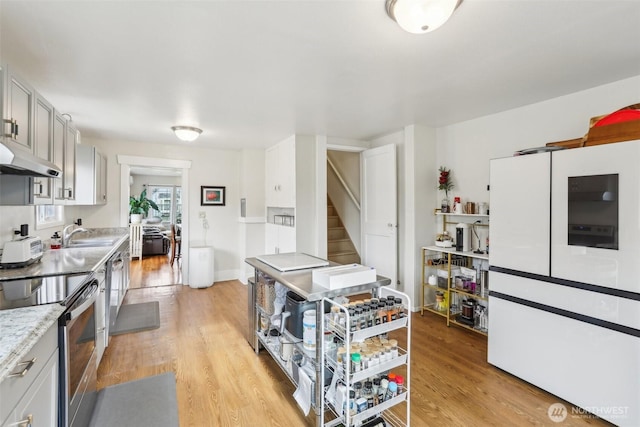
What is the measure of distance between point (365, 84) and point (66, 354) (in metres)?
2.59

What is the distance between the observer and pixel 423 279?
360cm

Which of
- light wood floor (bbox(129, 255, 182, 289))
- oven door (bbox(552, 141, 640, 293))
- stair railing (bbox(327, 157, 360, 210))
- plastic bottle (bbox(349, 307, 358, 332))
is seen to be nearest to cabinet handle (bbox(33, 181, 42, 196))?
plastic bottle (bbox(349, 307, 358, 332))

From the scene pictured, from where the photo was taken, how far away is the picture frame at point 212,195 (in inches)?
201

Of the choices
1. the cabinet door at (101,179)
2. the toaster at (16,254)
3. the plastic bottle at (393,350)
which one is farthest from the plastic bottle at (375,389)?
the cabinet door at (101,179)

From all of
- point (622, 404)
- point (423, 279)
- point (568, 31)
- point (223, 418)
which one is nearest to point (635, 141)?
point (568, 31)

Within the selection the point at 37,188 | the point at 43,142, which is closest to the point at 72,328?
the point at 37,188

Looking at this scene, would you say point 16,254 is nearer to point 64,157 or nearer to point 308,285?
point 64,157

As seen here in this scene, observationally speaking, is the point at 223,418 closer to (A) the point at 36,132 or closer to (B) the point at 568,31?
(A) the point at 36,132

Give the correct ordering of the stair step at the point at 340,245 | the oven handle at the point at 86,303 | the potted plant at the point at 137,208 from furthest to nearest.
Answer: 1. the potted plant at the point at 137,208
2. the stair step at the point at 340,245
3. the oven handle at the point at 86,303

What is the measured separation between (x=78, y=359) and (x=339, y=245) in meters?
4.21

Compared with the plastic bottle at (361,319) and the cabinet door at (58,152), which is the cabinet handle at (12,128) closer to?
the cabinet door at (58,152)

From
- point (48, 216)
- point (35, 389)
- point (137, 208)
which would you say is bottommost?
point (35, 389)

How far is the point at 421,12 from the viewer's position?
139cm

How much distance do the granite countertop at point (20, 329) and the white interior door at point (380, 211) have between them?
340 centimetres
